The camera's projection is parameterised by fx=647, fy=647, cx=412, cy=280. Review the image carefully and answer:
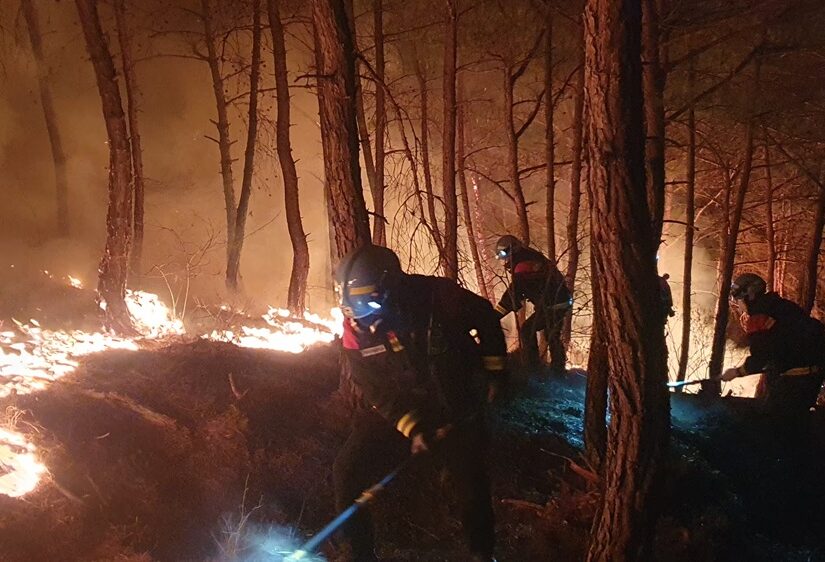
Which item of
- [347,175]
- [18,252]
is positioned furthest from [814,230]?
[18,252]

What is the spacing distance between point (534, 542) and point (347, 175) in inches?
126

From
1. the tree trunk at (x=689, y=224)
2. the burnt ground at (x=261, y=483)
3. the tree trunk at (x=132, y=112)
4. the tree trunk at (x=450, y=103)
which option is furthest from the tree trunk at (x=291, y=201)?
the tree trunk at (x=689, y=224)

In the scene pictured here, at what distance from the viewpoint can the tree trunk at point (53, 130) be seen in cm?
1395

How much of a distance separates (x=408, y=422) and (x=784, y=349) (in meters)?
4.56

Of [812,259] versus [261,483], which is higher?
[812,259]

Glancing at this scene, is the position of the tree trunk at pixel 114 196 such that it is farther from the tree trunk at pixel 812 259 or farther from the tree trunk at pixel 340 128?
the tree trunk at pixel 812 259

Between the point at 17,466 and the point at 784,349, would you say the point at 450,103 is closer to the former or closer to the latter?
the point at 784,349

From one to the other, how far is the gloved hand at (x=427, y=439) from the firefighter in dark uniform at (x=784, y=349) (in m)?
4.07

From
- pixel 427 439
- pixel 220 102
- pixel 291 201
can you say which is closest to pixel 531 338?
pixel 427 439

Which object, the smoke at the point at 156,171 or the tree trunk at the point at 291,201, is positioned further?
the smoke at the point at 156,171

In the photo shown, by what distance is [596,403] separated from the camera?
17.5 feet

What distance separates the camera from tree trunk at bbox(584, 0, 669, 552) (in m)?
3.37

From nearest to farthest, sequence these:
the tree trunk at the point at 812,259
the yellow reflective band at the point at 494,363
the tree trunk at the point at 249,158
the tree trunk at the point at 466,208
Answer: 1. the yellow reflective band at the point at 494,363
2. the tree trunk at the point at 812,259
3. the tree trunk at the point at 466,208
4. the tree trunk at the point at 249,158

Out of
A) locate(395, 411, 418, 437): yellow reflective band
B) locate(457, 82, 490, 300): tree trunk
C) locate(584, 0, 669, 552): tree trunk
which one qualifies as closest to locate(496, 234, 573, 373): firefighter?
locate(457, 82, 490, 300): tree trunk
